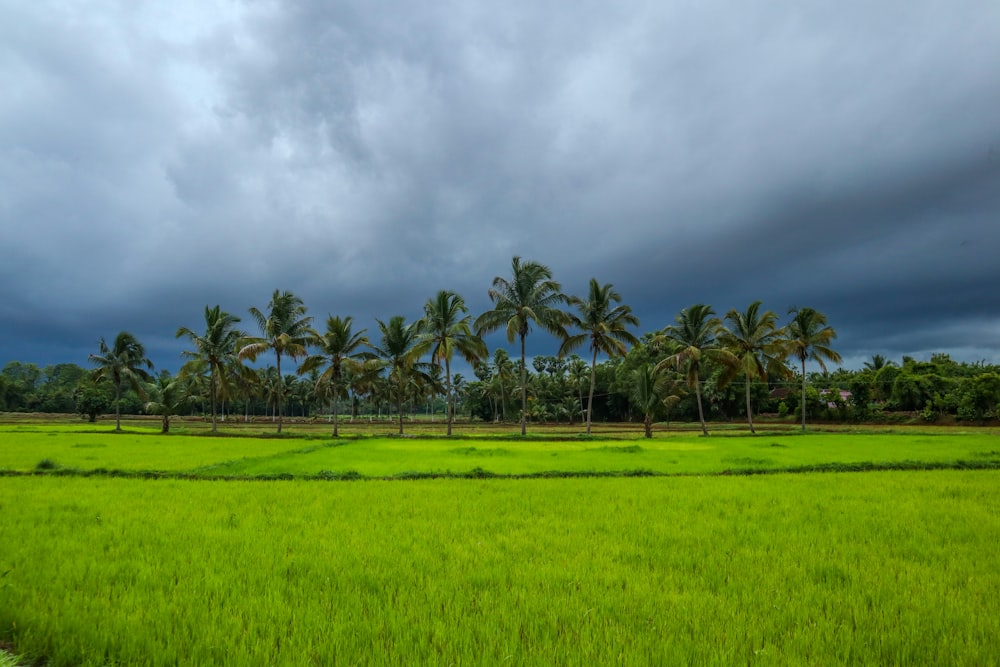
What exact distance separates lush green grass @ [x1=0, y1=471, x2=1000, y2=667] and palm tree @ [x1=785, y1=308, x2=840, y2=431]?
98.1 feet

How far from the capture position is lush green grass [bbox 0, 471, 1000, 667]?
3.46 meters

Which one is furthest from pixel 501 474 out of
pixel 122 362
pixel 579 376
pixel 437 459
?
pixel 579 376

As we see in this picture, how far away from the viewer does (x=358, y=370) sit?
31938 mm

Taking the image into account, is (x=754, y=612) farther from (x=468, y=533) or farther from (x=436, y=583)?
(x=468, y=533)

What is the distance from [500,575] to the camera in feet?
16.3

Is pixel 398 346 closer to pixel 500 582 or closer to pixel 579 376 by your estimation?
pixel 500 582

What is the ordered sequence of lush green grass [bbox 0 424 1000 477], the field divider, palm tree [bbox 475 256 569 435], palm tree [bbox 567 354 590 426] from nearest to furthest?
the field divider < lush green grass [bbox 0 424 1000 477] < palm tree [bbox 475 256 569 435] < palm tree [bbox 567 354 590 426]

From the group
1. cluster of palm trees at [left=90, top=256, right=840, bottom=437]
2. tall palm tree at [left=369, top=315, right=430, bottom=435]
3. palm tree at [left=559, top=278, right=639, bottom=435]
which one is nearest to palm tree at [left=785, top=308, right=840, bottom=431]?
cluster of palm trees at [left=90, top=256, right=840, bottom=437]

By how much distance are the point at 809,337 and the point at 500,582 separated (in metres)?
38.7

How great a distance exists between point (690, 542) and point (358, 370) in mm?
28112

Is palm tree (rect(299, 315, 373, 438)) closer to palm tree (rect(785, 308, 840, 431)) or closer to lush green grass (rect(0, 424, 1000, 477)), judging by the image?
lush green grass (rect(0, 424, 1000, 477))

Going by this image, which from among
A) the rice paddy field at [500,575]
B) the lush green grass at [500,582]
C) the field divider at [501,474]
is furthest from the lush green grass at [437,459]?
the lush green grass at [500,582]

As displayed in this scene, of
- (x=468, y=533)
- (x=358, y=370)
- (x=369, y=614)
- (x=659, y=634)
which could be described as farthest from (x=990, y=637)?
(x=358, y=370)

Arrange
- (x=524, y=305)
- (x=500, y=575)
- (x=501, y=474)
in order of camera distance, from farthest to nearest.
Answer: (x=524, y=305) → (x=501, y=474) → (x=500, y=575)
